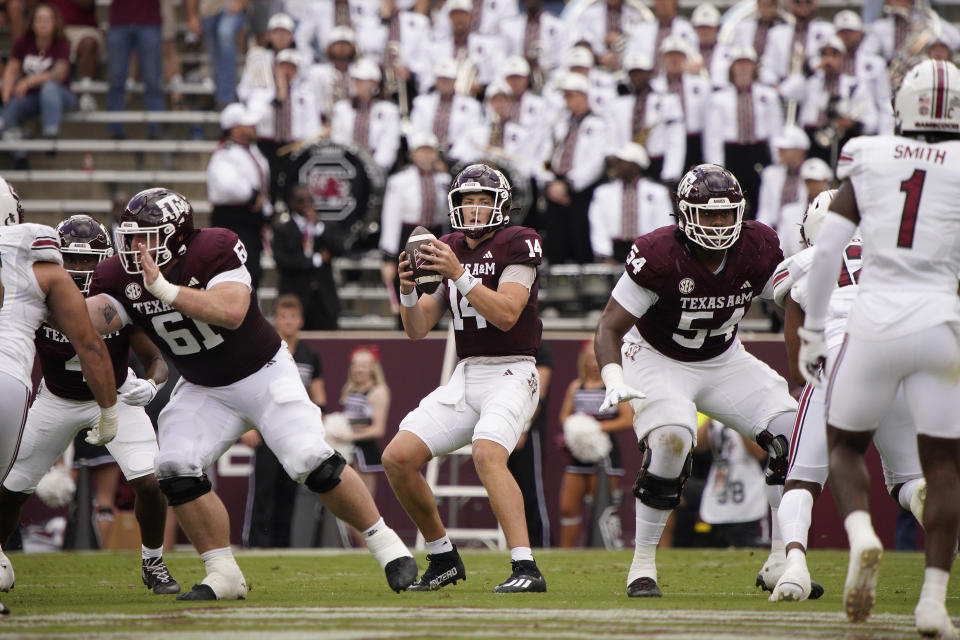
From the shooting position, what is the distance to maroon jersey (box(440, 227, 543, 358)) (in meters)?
5.82

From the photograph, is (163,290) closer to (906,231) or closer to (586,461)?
(906,231)

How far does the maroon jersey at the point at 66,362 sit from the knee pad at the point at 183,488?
3.55ft

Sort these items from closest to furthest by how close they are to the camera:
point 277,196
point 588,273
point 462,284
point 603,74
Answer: point 462,284 < point 588,273 < point 277,196 < point 603,74

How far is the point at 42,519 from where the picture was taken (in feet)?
33.0

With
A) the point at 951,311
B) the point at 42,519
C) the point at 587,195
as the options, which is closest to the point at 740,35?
the point at 587,195

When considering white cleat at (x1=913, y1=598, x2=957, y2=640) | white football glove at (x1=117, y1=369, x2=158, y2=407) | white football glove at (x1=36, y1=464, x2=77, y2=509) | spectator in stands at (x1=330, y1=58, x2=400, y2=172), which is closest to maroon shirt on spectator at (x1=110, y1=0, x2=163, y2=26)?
spectator in stands at (x1=330, y1=58, x2=400, y2=172)

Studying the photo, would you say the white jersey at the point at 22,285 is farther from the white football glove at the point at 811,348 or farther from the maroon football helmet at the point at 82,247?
the white football glove at the point at 811,348

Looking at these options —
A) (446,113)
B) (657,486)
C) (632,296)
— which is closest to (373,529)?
(657,486)

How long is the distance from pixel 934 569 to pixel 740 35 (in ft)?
33.2

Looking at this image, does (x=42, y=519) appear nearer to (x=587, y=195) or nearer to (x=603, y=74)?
(x=587, y=195)

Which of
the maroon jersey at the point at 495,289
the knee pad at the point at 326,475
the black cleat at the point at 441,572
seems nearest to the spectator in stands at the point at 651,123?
the maroon jersey at the point at 495,289

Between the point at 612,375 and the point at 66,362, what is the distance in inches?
108

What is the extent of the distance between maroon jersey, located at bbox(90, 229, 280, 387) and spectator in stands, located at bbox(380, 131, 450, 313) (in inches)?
229

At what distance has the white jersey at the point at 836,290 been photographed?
5.26 meters
